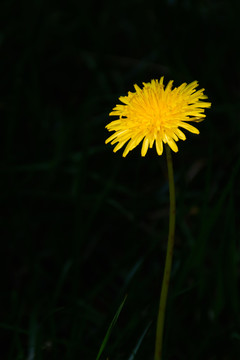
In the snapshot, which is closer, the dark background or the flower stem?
the flower stem

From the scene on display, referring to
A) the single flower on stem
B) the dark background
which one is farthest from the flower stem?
the dark background

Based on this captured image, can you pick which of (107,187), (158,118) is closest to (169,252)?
(158,118)

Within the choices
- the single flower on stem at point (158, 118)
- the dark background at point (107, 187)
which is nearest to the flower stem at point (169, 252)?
the single flower on stem at point (158, 118)

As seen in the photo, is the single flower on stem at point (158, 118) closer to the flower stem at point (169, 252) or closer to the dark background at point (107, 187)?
the flower stem at point (169, 252)

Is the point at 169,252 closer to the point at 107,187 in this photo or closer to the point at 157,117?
the point at 157,117

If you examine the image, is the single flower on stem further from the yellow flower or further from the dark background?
the dark background

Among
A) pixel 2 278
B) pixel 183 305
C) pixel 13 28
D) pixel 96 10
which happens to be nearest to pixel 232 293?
pixel 183 305
